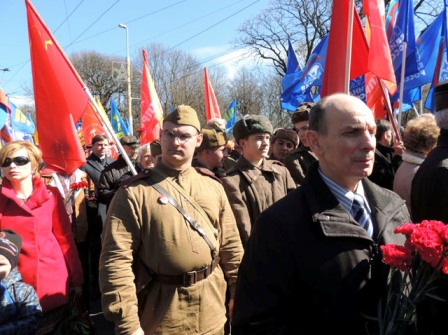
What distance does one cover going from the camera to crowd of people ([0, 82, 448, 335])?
1571 millimetres

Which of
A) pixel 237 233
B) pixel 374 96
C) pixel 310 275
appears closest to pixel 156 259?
pixel 237 233

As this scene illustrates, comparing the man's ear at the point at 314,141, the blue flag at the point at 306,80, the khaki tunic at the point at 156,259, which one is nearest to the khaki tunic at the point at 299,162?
the khaki tunic at the point at 156,259

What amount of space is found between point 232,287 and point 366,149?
1580 millimetres

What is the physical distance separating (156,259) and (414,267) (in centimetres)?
149

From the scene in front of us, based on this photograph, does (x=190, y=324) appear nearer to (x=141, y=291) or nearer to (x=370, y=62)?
(x=141, y=291)

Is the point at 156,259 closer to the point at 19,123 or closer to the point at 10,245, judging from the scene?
the point at 10,245

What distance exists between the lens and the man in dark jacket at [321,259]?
1.54 m

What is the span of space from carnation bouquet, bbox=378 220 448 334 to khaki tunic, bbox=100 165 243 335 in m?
1.33

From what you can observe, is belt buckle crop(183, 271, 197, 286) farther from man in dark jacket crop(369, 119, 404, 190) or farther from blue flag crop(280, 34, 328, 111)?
blue flag crop(280, 34, 328, 111)

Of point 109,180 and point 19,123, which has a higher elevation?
point 19,123

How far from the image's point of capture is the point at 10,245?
2.58 metres

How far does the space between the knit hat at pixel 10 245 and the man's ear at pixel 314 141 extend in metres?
1.91

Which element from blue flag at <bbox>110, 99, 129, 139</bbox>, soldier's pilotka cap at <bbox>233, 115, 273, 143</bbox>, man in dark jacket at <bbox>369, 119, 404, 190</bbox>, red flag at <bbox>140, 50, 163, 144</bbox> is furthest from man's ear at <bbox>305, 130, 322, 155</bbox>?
blue flag at <bbox>110, 99, 129, 139</bbox>

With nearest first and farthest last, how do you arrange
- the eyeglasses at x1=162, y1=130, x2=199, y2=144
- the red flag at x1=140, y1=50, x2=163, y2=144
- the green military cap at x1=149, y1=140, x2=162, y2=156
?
the eyeglasses at x1=162, y1=130, x2=199, y2=144, the green military cap at x1=149, y1=140, x2=162, y2=156, the red flag at x1=140, y1=50, x2=163, y2=144
